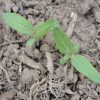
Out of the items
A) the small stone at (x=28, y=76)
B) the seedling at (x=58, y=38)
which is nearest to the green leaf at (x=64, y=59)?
the seedling at (x=58, y=38)

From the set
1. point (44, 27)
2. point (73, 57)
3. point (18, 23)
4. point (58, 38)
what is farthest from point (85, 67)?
point (18, 23)

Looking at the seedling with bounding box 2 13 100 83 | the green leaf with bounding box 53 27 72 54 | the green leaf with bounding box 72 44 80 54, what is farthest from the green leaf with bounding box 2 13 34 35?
the green leaf with bounding box 72 44 80 54

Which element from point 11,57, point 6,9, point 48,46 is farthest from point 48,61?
point 6,9

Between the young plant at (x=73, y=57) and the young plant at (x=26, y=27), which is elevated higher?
the young plant at (x=26, y=27)

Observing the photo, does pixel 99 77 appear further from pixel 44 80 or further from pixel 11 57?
pixel 11 57

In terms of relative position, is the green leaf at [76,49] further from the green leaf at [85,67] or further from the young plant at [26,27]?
the young plant at [26,27]
